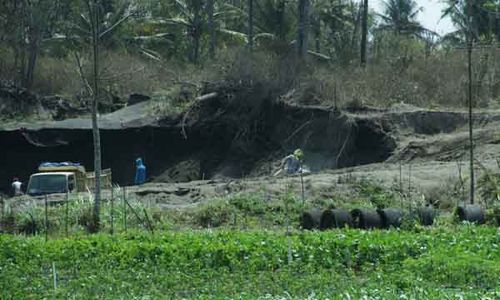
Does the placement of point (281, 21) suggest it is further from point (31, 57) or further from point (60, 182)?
point (60, 182)

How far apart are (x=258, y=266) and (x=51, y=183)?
713 inches

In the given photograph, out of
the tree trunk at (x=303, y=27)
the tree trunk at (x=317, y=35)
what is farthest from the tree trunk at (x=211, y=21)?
the tree trunk at (x=303, y=27)

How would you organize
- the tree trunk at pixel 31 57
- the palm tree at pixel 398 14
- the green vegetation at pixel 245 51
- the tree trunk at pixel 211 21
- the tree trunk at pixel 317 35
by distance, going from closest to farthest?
the green vegetation at pixel 245 51, the tree trunk at pixel 31 57, the tree trunk at pixel 211 21, the tree trunk at pixel 317 35, the palm tree at pixel 398 14

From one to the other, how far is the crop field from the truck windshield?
13.0 m

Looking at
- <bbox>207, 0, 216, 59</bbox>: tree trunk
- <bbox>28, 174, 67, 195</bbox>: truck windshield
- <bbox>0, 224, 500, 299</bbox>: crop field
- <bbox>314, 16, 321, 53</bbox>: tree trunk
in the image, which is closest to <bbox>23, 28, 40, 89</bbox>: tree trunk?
<bbox>207, 0, 216, 59</bbox>: tree trunk

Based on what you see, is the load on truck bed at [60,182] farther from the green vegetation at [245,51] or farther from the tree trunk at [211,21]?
the tree trunk at [211,21]

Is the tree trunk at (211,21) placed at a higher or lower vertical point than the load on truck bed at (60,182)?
higher

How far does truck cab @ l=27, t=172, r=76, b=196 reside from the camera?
112ft

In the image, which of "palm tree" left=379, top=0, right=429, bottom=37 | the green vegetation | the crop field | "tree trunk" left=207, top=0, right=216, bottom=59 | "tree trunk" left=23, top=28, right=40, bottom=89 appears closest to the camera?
the crop field

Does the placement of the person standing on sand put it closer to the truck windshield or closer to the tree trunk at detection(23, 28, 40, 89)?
the truck windshield

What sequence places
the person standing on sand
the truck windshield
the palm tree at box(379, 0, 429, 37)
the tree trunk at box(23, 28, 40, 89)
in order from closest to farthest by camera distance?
the truck windshield → the person standing on sand → the tree trunk at box(23, 28, 40, 89) → the palm tree at box(379, 0, 429, 37)

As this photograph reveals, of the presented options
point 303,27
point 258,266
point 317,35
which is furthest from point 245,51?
point 258,266

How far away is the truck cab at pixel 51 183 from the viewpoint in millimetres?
34031

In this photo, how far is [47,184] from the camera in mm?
34312
